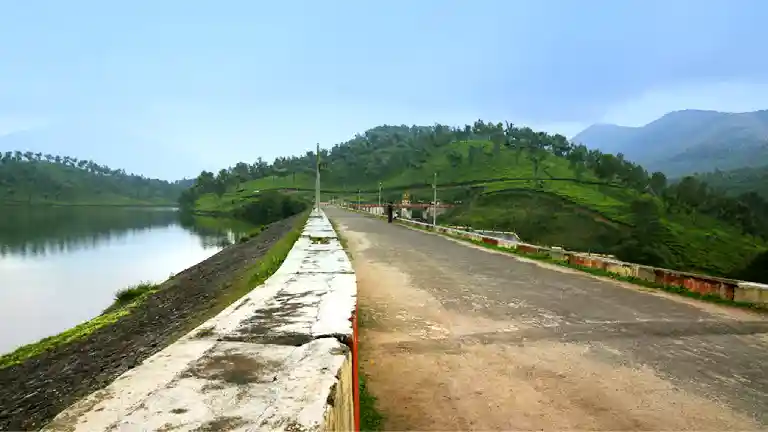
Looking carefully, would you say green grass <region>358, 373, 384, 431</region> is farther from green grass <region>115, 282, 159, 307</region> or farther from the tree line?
the tree line

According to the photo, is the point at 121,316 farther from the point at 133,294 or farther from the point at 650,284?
the point at 650,284

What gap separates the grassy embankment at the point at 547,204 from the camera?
6656 cm

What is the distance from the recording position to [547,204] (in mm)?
89562

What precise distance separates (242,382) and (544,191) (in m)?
97.6

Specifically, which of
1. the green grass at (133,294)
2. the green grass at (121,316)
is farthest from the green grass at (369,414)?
the green grass at (133,294)

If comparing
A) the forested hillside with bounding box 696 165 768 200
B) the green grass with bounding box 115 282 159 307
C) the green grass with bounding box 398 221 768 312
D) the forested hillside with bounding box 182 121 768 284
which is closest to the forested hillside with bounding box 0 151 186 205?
the forested hillside with bounding box 182 121 768 284

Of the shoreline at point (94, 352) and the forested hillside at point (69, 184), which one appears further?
the forested hillside at point (69, 184)

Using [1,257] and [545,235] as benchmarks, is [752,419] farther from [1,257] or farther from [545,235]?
[545,235]

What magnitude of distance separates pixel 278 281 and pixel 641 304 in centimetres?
605

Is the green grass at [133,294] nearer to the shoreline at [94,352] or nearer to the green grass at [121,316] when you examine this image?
the shoreline at [94,352]

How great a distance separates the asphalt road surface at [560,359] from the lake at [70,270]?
49.7 feet

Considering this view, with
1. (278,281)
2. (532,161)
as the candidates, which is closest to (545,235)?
(532,161)

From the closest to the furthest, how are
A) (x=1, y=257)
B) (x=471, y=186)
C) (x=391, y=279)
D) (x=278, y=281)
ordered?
(x=278, y=281), (x=391, y=279), (x=1, y=257), (x=471, y=186)

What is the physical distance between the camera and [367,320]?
23.9ft
